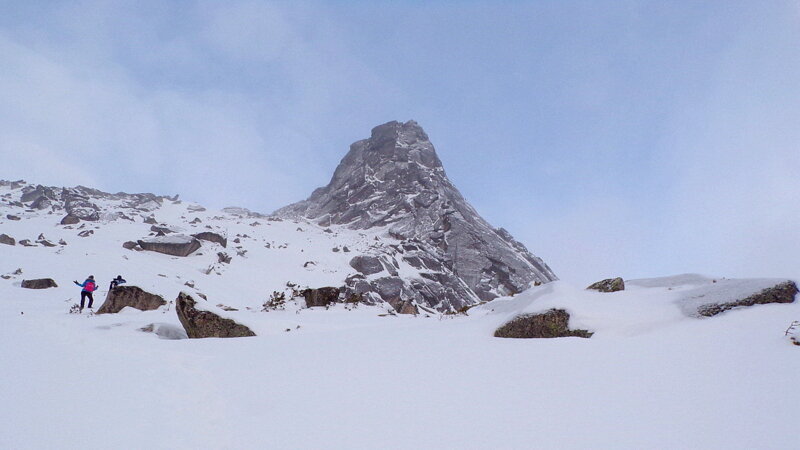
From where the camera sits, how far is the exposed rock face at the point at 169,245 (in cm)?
2195

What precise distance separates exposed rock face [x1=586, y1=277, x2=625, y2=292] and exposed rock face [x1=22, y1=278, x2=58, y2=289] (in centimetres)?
1754

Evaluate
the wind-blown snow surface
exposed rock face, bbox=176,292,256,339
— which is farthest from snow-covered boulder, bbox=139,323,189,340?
the wind-blown snow surface

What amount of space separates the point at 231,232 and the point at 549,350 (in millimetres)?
31521

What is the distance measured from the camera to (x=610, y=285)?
336 inches

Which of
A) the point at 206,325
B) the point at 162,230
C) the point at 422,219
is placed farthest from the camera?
the point at 422,219

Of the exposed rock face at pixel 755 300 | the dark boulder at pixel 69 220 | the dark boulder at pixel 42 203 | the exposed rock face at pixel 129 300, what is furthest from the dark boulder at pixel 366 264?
the dark boulder at pixel 42 203

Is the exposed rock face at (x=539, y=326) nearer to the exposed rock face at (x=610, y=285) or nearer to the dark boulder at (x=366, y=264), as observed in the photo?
the exposed rock face at (x=610, y=285)

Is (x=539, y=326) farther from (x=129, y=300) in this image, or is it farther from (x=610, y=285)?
(x=129, y=300)

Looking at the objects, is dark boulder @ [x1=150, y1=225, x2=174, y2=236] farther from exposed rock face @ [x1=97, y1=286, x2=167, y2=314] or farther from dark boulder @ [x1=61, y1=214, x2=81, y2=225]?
exposed rock face @ [x1=97, y1=286, x2=167, y2=314]

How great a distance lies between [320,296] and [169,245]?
47.5 feet

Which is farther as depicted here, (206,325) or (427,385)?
(206,325)

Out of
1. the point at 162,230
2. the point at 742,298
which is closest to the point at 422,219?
the point at 162,230

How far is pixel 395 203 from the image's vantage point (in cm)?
5831

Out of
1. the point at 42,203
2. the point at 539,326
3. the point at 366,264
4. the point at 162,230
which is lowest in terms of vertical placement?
the point at 539,326
